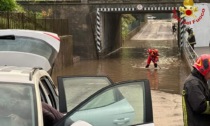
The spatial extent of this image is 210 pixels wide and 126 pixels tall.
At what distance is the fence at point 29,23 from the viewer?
19.6 metres

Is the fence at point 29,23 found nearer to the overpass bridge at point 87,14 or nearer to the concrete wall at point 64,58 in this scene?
the concrete wall at point 64,58

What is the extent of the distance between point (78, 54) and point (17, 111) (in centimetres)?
2596

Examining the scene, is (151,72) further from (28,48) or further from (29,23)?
(28,48)

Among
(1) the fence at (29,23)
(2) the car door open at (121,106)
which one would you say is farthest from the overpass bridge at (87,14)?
(2) the car door open at (121,106)

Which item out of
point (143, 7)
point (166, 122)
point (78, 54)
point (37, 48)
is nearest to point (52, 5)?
point (78, 54)

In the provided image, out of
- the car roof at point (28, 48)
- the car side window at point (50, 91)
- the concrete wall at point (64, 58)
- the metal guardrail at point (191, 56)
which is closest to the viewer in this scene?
the car side window at point (50, 91)

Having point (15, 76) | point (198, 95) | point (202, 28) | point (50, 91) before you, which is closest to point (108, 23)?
point (202, 28)

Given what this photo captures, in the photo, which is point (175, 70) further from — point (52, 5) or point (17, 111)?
point (17, 111)

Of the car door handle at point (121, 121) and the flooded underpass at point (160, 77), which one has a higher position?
the car door handle at point (121, 121)

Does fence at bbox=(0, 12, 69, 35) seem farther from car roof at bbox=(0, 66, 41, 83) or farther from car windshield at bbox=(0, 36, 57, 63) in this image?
car roof at bbox=(0, 66, 41, 83)

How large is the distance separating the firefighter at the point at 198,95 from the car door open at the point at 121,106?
57cm

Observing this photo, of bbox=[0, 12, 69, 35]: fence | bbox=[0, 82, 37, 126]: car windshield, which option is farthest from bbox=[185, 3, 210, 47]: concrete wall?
bbox=[0, 82, 37, 126]: car windshield

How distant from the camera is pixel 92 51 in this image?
29578 millimetres

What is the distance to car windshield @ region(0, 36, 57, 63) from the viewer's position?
5.36 meters
